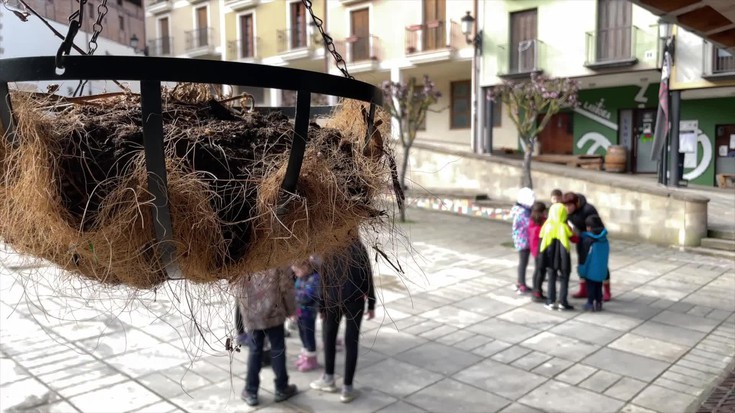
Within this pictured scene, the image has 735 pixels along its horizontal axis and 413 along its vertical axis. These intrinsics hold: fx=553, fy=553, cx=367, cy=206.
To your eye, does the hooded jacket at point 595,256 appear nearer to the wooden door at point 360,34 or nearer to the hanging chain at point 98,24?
the hanging chain at point 98,24

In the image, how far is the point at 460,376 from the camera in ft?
15.3

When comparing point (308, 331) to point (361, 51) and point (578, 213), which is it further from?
point (361, 51)

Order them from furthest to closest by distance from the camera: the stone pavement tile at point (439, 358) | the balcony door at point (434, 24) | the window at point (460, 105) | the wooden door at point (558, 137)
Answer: the window at point (460, 105), the balcony door at point (434, 24), the wooden door at point (558, 137), the stone pavement tile at point (439, 358)

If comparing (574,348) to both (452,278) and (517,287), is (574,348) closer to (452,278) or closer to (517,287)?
(517,287)

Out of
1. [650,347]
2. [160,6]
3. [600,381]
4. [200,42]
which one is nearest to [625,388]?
[600,381]

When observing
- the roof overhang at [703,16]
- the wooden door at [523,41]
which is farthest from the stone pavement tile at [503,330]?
the wooden door at [523,41]

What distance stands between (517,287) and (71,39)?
698 cm

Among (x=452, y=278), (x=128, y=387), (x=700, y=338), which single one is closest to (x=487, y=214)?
(x=452, y=278)

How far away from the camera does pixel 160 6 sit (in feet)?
96.3

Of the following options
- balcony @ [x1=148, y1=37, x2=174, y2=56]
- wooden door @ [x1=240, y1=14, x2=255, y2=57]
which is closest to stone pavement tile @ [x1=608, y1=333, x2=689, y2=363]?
wooden door @ [x1=240, y1=14, x2=255, y2=57]

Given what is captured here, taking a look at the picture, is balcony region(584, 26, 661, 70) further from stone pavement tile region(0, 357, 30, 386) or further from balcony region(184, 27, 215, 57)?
balcony region(184, 27, 215, 57)

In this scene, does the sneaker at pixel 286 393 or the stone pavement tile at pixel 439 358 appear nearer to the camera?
the sneaker at pixel 286 393

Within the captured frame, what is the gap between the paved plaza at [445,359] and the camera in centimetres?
418

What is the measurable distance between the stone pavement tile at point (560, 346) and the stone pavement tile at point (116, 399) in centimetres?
344
